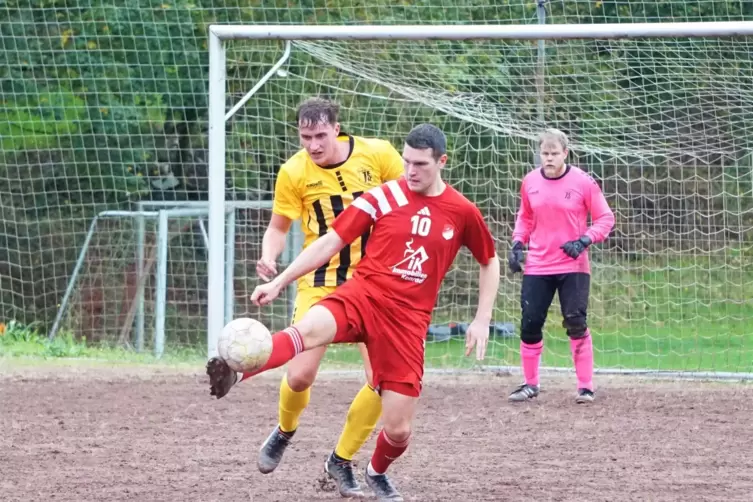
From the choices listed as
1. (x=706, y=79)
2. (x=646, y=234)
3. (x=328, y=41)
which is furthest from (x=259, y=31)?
(x=646, y=234)

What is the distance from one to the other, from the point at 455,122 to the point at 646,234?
262 centimetres

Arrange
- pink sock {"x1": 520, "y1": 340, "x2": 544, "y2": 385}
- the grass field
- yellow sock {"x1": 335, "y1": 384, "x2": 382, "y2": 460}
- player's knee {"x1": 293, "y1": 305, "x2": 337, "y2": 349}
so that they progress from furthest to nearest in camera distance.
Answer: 1. the grass field
2. pink sock {"x1": 520, "y1": 340, "x2": 544, "y2": 385}
3. yellow sock {"x1": 335, "y1": 384, "x2": 382, "y2": 460}
4. player's knee {"x1": 293, "y1": 305, "x2": 337, "y2": 349}

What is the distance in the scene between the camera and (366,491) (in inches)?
229

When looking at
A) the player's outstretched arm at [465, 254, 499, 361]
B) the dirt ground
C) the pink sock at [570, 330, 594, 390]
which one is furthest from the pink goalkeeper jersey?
the player's outstretched arm at [465, 254, 499, 361]

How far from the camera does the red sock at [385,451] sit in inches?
210

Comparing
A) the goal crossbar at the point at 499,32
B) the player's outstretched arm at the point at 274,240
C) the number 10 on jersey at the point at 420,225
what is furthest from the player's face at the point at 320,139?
the goal crossbar at the point at 499,32

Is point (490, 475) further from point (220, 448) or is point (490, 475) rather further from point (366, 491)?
point (220, 448)

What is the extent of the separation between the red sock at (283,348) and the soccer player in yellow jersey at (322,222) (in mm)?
741

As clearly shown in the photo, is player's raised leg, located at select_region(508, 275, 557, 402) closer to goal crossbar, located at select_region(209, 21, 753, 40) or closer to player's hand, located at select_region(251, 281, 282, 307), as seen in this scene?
goal crossbar, located at select_region(209, 21, 753, 40)

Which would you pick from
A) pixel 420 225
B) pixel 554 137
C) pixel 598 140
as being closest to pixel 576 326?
pixel 554 137

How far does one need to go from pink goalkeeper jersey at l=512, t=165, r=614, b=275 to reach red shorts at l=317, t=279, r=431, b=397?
371 cm

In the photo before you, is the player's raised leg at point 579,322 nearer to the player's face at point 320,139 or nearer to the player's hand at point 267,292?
the player's face at point 320,139

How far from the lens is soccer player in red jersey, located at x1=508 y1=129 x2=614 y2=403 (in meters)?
8.71

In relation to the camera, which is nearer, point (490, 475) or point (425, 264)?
point (425, 264)
